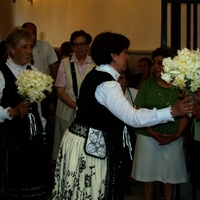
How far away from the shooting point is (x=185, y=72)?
3.35 m

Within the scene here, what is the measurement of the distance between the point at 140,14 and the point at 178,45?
2.23m

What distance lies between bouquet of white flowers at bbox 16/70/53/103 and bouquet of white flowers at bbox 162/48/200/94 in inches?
44.6

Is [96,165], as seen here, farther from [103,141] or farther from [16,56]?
[16,56]

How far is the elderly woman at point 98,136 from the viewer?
3.57 metres

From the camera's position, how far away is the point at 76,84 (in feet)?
18.7

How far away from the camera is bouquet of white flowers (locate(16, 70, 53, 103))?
4.09 meters

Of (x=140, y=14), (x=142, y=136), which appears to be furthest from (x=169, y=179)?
(x=140, y=14)

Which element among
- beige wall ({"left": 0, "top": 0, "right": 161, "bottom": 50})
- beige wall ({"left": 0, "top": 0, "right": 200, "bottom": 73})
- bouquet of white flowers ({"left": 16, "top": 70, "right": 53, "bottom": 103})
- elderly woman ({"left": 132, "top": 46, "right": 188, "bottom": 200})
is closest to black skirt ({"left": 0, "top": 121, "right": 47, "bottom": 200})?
bouquet of white flowers ({"left": 16, "top": 70, "right": 53, "bottom": 103})

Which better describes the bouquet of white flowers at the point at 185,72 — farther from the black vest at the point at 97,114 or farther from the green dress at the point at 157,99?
the green dress at the point at 157,99

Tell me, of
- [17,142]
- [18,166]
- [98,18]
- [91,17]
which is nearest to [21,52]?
[17,142]

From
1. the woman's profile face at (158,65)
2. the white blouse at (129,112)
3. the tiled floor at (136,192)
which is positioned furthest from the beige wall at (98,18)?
the white blouse at (129,112)

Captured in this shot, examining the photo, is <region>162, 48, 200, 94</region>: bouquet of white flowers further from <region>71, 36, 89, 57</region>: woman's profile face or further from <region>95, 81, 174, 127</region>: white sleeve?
<region>71, 36, 89, 57</region>: woman's profile face

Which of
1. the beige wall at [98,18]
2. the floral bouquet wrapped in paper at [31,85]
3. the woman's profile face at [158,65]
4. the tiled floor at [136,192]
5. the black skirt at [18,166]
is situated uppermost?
the beige wall at [98,18]

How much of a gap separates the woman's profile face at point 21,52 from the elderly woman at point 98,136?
83 cm
